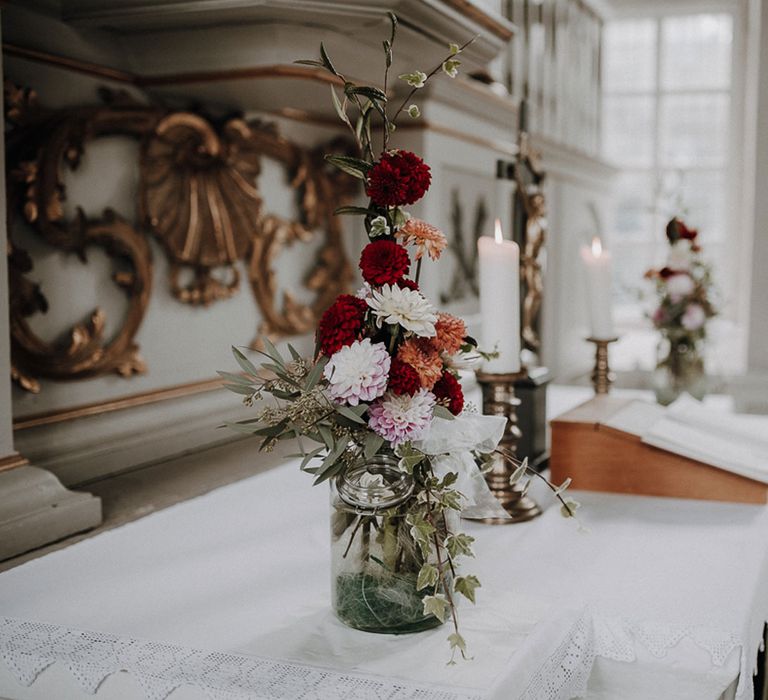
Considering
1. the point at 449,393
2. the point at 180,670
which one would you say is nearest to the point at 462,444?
the point at 449,393

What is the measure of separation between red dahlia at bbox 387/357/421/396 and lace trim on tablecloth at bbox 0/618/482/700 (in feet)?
0.71

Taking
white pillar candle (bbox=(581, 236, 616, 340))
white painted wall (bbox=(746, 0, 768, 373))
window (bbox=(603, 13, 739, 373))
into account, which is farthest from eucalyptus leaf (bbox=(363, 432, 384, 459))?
window (bbox=(603, 13, 739, 373))

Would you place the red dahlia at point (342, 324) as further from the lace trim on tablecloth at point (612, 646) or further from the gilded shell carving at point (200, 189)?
the gilded shell carving at point (200, 189)

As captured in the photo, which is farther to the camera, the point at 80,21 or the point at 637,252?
the point at 637,252

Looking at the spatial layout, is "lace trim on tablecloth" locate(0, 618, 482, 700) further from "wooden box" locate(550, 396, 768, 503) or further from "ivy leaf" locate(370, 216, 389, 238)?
"wooden box" locate(550, 396, 768, 503)

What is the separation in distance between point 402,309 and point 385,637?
27 centimetres

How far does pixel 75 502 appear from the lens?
135 centimetres

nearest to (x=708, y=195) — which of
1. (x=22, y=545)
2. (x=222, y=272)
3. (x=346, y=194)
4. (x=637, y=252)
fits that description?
(x=637, y=252)

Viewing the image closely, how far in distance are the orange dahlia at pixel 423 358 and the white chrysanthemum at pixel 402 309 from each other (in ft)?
0.06

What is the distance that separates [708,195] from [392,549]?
4599 millimetres

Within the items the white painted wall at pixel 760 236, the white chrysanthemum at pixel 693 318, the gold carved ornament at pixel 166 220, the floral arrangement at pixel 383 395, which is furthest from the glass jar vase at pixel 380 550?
the white painted wall at pixel 760 236

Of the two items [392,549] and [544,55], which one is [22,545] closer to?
[392,549]

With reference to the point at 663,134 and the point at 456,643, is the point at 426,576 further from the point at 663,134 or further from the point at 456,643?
the point at 663,134

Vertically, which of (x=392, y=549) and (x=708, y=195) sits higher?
(x=708, y=195)
